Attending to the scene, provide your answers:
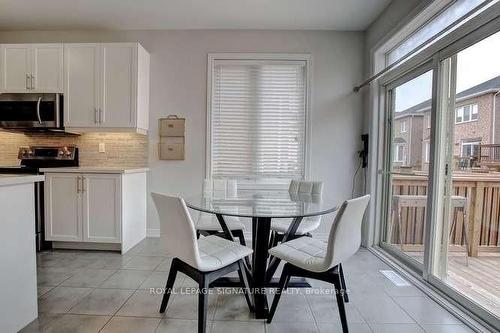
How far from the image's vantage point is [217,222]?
8.95 ft

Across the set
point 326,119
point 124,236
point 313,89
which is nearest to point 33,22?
point 124,236

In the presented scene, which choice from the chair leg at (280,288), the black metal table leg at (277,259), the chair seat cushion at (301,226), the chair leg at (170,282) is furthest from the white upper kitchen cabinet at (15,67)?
the chair leg at (280,288)

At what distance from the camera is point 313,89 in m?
3.64

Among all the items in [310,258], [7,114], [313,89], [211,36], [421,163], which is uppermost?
[211,36]

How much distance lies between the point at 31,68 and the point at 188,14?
1.96 m

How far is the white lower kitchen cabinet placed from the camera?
10.2ft

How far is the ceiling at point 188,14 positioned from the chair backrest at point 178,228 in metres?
2.33

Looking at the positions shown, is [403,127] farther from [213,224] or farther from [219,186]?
[213,224]

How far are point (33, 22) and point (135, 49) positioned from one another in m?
1.39

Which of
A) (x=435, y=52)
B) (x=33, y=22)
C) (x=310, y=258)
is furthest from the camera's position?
(x=33, y=22)

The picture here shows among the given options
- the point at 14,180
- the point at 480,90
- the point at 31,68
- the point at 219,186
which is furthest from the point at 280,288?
the point at 31,68

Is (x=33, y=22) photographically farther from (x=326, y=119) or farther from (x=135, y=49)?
(x=326, y=119)

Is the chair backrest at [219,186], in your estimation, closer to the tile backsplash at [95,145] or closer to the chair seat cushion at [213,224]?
the chair seat cushion at [213,224]

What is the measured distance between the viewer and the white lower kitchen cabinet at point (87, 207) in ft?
10.2
